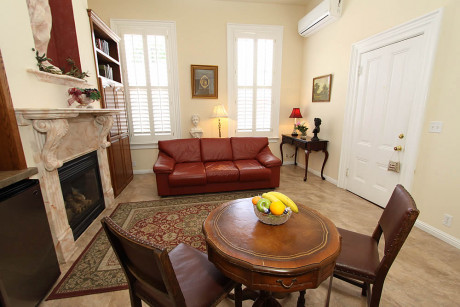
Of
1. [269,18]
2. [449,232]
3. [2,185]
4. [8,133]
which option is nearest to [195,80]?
[269,18]

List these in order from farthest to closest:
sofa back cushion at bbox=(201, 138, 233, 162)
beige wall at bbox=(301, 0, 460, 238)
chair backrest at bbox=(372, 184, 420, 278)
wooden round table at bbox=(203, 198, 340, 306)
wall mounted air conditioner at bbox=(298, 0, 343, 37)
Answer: sofa back cushion at bbox=(201, 138, 233, 162)
wall mounted air conditioner at bbox=(298, 0, 343, 37)
beige wall at bbox=(301, 0, 460, 238)
chair backrest at bbox=(372, 184, 420, 278)
wooden round table at bbox=(203, 198, 340, 306)

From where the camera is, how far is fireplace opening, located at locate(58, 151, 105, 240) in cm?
219

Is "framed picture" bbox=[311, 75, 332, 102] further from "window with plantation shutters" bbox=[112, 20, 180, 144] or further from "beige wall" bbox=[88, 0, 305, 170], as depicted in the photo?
A: "window with plantation shutters" bbox=[112, 20, 180, 144]

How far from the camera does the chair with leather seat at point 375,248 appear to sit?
1120 mm

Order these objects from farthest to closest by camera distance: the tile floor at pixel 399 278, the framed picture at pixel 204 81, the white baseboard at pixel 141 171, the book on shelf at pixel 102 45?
the white baseboard at pixel 141 171 < the framed picture at pixel 204 81 < the book on shelf at pixel 102 45 < the tile floor at pixel 399 278

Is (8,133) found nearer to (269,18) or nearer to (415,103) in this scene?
(415,103)

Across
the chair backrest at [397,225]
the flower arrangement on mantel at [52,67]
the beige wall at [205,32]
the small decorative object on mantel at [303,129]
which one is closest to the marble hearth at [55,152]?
the flower arrangement on mantel at [52,67]

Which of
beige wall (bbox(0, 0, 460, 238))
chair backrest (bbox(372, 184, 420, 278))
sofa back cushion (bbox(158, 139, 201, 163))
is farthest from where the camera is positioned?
sofa back cushion (bbox(158, 139, 201, 163))

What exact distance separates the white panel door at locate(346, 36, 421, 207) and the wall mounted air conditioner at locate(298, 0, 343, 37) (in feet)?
3.14

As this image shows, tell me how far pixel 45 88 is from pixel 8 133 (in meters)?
0.75

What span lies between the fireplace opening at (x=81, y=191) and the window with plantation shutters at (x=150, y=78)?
160 cm

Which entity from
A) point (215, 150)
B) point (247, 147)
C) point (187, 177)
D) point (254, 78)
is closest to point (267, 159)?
point (247, 147)

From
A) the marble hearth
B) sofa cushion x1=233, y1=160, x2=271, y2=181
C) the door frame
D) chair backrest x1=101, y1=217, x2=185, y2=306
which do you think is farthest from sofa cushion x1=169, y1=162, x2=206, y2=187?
the door frame

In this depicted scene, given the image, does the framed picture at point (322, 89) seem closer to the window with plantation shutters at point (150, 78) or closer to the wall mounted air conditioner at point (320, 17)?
the wall mounted air conditioner at point (320, 17)
